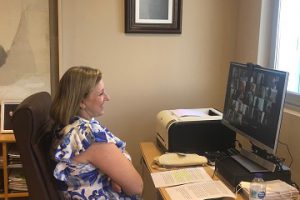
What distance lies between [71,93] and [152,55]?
1211 mm

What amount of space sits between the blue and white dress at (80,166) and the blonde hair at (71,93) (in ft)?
0.15

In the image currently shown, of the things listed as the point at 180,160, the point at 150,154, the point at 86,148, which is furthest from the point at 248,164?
the point at 86,148

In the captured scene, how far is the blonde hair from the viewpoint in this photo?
Result: 164 cm

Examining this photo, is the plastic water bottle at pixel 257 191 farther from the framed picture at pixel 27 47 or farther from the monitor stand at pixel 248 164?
the framed picture at pixel 27 47

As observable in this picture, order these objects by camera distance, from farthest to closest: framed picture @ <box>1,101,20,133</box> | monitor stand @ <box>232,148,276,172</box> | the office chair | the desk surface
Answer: framed picture @ <box>1,101,20,133</box> → the desk surface → monitor stand @ <box>232,148,276,172</box> → the office chair

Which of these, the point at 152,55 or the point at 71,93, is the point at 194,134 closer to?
the point at 152,55

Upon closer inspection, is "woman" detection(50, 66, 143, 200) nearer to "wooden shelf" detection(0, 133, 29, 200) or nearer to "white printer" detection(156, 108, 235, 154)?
"white printer" detection(156, 108, 235, 154)

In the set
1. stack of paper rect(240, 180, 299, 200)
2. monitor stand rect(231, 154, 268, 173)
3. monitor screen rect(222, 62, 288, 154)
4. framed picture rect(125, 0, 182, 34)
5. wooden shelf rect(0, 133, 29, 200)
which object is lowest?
wooden shelf rect(0, 133, 29, 200)

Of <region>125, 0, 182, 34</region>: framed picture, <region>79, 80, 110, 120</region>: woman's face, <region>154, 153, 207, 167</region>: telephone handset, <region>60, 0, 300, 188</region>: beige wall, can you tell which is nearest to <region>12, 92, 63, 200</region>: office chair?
<region>79, 80, 110, 120</region>: woman's face

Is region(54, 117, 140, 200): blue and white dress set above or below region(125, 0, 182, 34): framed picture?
below

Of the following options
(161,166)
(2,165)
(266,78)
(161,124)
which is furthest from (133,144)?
(266,78)

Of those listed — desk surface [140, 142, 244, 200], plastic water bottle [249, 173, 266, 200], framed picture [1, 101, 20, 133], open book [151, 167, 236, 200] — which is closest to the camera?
plastic water bottle [249, 173, 266, 200]

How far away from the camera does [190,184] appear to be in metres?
1.78

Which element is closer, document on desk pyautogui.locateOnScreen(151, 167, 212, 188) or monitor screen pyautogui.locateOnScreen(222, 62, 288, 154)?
monitor screen pyautogui.locateOnScreen(222, 62, 288, 154)
